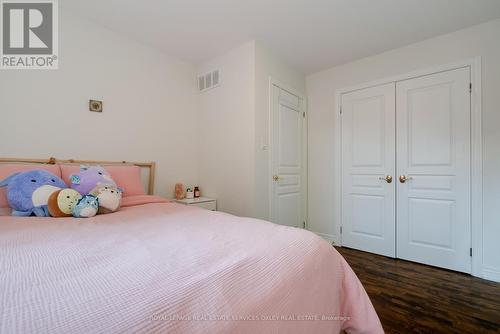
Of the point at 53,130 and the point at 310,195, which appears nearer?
the point at 53,130

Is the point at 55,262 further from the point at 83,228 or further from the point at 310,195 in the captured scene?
the point at 310,195

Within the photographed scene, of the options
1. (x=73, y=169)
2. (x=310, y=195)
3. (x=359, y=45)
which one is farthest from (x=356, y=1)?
(x=73, y=169)

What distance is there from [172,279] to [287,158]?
7.75 feet

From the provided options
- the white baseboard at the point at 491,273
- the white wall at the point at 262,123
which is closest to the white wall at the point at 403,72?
the white baseboard at the point at 491,273

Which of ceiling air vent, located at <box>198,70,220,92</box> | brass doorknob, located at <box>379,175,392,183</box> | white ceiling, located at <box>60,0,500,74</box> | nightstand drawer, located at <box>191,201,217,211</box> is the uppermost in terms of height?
white ceiling, located at <box>60,0,500,74</box>

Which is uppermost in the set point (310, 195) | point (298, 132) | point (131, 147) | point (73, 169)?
point (298, 132)

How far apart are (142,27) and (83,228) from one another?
6.63 ft

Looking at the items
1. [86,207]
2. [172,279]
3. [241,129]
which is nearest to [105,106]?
[86,207]

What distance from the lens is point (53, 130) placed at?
75.1 inches

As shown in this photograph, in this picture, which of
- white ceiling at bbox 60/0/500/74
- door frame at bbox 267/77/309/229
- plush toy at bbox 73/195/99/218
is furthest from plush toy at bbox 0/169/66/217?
door frame at bbox 267/77/309/229

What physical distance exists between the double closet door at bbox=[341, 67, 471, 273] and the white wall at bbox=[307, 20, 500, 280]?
13 centimetres

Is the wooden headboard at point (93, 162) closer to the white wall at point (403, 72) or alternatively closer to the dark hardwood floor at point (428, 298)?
the white wall at point (403, 72)

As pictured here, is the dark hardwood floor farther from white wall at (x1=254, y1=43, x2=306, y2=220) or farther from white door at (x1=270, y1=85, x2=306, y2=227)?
white wall at (x1=254, y1=43, x2=306, y2=220)

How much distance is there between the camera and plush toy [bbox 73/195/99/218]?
4.48 ft
